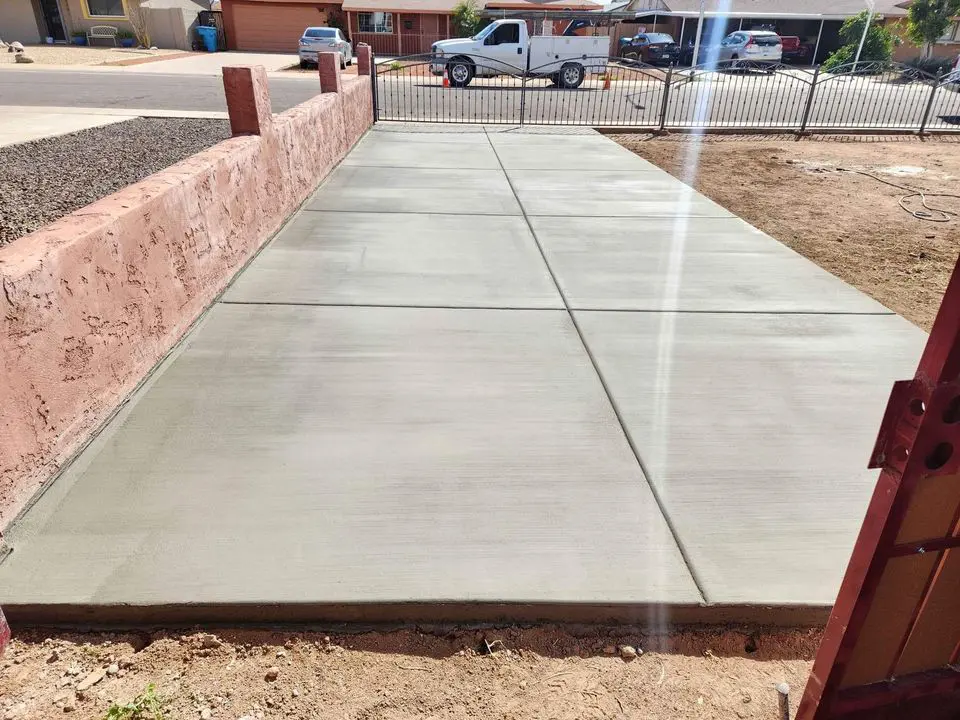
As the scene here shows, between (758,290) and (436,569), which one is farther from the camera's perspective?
(758,290)

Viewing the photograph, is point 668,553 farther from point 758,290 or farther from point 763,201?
point 763,201

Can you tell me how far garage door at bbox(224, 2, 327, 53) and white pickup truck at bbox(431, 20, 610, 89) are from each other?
20411mm

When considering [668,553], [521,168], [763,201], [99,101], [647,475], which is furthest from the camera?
[99,101]

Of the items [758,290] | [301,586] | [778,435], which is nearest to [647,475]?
[778,435]

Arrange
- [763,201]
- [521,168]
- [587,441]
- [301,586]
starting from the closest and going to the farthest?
[301,586] < [587,441] < [763,201] < [521,168]

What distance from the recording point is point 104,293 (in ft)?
10.8

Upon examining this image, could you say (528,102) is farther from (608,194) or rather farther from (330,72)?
(608,194)

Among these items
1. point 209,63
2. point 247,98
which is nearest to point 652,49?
point 209,63

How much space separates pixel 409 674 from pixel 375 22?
4233cm

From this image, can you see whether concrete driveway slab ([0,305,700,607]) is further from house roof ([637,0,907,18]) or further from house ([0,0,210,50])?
house roof ([637,0,907,18])

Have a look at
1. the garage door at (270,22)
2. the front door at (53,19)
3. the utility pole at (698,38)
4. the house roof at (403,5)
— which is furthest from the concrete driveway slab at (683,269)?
the front door at (53,19)

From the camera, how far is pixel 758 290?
549 cm

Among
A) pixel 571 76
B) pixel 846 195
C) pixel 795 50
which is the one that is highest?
pixel 795 50

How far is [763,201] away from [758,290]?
4360mm
